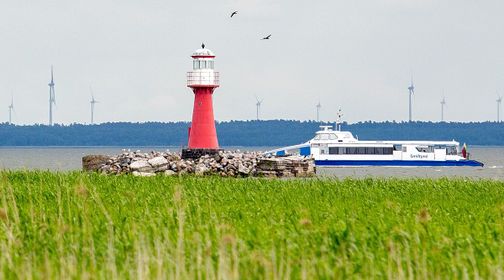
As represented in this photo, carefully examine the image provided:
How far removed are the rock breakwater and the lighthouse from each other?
27.0 inches

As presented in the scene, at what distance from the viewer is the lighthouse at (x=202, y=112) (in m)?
60.9

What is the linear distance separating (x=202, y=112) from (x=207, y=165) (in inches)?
123

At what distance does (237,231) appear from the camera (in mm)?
17297

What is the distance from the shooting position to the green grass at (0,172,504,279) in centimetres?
1301

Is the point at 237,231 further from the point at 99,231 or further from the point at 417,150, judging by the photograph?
the point at 417,150

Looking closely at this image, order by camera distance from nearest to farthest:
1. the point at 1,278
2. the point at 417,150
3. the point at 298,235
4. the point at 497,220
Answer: the point at 1,278 → the point at 298,235 → the point at 497,220 → the point at 417,150

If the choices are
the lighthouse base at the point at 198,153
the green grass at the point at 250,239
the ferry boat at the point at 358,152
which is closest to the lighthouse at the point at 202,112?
the lighthouse base at the point at 198,153

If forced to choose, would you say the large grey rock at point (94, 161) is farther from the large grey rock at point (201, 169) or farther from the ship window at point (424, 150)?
the ship window at point (424, 150)

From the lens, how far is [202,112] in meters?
60.7

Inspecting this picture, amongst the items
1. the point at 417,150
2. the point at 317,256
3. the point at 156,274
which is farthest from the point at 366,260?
the point at 417,150

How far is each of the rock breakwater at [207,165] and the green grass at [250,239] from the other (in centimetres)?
3263

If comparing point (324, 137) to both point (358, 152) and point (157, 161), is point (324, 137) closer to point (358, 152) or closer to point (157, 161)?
point (358, 152)

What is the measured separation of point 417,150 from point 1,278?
268 feet

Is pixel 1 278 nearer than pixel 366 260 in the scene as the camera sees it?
Yes
